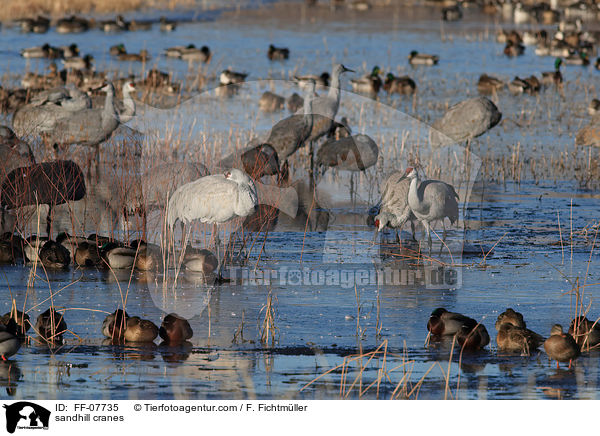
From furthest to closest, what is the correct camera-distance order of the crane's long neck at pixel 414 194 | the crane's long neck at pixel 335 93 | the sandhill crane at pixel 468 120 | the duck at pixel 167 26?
the duck at pixel 167 26 < the crane's long neck at pixel 335 93 < the sandhill crane at pixel 468 120 < the crane's long neck at pixel 414 194

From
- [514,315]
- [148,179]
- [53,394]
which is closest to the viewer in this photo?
[53,394]

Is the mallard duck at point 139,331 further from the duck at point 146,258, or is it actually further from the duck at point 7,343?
the duck at point 146,258

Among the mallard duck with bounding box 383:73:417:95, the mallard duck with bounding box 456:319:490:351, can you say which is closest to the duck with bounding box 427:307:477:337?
the mallard duck with bounding box 456:319:490:351

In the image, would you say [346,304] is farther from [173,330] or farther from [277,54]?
[277,54]

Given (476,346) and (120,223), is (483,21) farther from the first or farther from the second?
(476,346)

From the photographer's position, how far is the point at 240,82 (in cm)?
2644

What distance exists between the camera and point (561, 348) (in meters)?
7.77

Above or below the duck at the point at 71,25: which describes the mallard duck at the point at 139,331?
below

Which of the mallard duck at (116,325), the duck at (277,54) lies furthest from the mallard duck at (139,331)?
the duck at (277,54)

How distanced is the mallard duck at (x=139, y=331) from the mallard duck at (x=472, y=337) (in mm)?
2288

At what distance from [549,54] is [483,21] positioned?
43.2 ft

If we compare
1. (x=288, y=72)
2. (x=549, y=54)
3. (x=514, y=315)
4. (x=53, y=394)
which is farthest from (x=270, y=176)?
(x=549, y=54)

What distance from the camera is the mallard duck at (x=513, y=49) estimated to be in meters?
34.5

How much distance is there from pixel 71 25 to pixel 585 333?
→ 35488mm
